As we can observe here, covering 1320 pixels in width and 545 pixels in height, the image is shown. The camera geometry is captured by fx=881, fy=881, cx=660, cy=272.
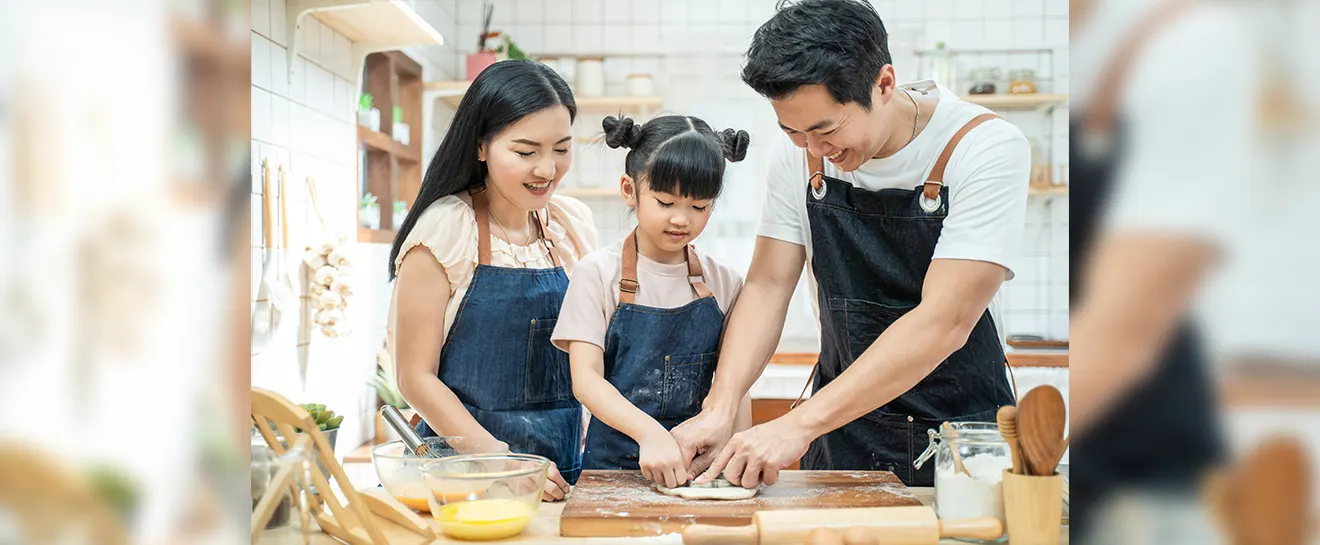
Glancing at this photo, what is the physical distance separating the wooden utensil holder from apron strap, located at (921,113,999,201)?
506mm

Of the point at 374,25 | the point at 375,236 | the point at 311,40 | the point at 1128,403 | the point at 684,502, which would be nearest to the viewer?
the point at 1128,403

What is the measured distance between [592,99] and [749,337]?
1838mm

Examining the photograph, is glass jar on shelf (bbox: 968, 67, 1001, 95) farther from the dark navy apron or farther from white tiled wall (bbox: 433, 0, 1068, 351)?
the dark navy apron

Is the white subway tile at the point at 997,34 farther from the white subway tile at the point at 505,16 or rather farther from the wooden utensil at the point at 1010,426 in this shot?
the wooden utensil at the point at 1010,426

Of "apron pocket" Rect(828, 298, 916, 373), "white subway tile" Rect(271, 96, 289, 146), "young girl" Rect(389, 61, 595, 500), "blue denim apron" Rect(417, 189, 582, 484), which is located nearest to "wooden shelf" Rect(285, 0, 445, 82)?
"white subway tile" Rect(271, 96, 289, 146)

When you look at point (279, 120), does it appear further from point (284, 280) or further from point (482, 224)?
point (482, 224)

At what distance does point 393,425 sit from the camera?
0.61 meters

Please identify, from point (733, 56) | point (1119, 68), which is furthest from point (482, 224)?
point (733, 56)

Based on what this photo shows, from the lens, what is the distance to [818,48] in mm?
819

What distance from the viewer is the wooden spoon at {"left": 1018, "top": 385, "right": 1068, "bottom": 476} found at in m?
0.37

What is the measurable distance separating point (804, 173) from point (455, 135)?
1.38 ft

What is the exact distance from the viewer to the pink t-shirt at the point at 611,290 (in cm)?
105

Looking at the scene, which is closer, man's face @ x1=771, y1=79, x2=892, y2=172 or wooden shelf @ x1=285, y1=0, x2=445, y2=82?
man's face @ x1=771, y1=79, x2=892, y2=172

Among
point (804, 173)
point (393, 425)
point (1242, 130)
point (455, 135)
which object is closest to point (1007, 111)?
point (804, 173)
